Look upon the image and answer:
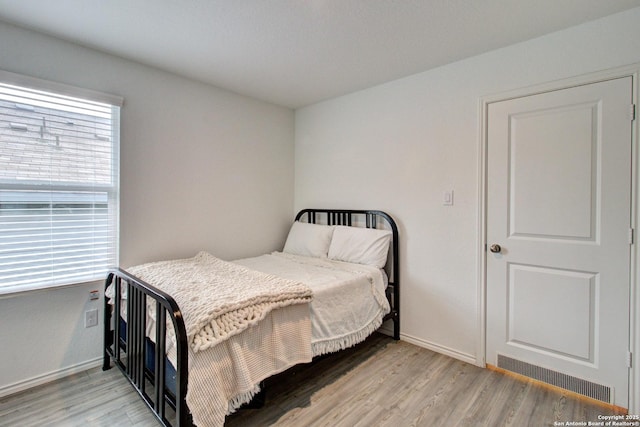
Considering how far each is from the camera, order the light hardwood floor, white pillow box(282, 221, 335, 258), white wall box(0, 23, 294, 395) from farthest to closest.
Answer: white pillow box(282, 221, 335, 258)
white wall box(0, 23, 294, 395)
the light hardwood floor

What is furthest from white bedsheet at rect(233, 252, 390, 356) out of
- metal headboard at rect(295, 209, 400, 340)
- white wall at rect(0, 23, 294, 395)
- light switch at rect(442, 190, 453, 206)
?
light switch at rect(442, 190, 453, 206)

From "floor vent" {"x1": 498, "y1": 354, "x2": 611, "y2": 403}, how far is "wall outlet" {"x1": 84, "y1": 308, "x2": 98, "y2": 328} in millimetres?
2950

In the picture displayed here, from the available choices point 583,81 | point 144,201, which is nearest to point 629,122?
point 583,81

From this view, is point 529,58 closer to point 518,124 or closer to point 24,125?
point 518,124

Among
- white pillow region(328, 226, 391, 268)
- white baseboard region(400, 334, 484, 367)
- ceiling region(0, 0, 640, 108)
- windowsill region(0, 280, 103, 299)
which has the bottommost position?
white baseboard region(400, 334, 484, 367)

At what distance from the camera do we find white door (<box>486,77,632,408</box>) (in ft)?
5.88

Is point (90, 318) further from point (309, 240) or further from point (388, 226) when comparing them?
point (388, 226)

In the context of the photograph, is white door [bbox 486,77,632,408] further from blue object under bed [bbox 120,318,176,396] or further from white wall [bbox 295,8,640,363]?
blue object under bed [bbox 120,318,176,396]

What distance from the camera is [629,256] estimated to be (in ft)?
5.76

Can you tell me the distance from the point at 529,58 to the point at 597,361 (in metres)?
1.97

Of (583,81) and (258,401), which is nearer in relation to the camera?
(258,401)

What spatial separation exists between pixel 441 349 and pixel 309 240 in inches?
59.0

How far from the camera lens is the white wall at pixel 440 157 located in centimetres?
197

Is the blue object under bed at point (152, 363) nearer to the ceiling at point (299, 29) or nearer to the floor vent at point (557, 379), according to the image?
→ the ceiling at point (299, 29)
